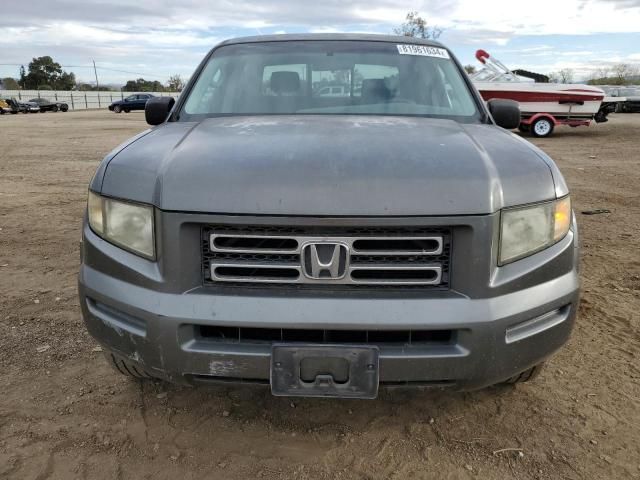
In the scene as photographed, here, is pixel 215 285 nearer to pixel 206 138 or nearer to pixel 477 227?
pixel 206 138

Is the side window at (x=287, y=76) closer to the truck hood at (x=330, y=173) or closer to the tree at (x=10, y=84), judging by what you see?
the truck hood at (x=330, y=173)

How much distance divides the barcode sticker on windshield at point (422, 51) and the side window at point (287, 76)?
650mm

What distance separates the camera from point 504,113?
3.43 m

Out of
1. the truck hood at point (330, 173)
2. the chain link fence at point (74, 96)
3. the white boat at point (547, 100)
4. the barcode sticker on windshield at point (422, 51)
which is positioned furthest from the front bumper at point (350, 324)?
the chain link fence at point (74, 96)

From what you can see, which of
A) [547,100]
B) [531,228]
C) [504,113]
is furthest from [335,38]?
[547,100]

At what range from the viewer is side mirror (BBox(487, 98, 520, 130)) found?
3.43 m

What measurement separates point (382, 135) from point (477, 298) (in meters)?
0.86

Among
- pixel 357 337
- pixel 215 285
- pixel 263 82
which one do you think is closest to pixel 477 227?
pixel 357 337

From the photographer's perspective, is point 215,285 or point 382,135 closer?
point 215,285

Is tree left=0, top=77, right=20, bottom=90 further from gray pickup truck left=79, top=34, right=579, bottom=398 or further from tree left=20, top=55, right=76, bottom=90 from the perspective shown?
gray pickup truck left=79, top=34, right=579, bottom=398

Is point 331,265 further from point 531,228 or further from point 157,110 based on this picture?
point 157,110

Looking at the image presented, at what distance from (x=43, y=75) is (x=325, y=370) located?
87242 mm

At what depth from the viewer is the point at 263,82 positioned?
3346 millimetres

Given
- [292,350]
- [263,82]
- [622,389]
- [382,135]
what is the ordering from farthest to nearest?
[263,82]
[622,389]
[382,135]
[292,350]
